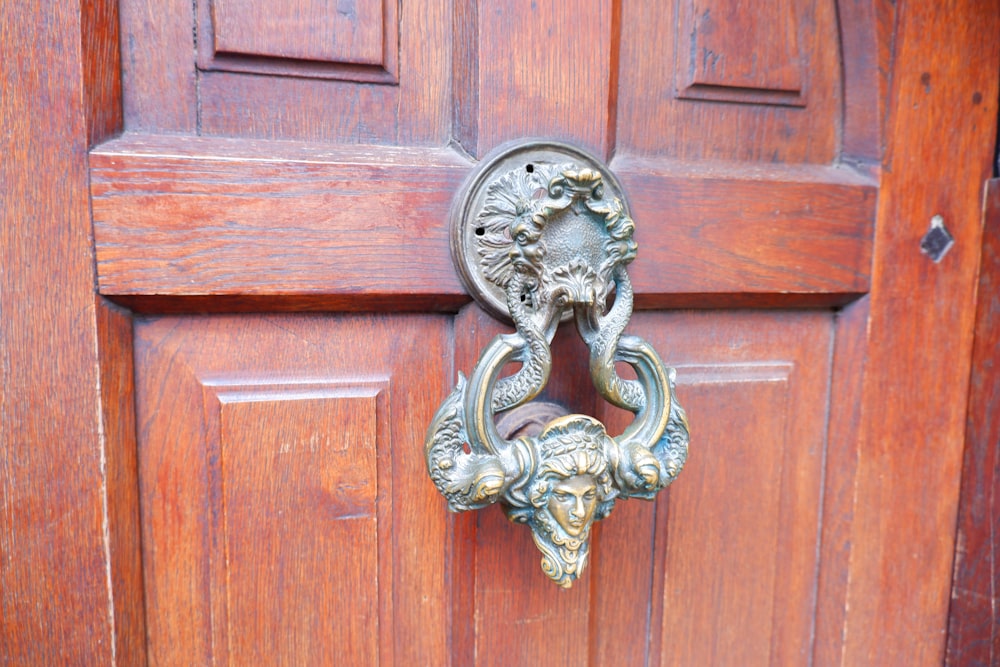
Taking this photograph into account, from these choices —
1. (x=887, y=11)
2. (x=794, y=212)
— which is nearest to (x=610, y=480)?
(x=794, y=212)

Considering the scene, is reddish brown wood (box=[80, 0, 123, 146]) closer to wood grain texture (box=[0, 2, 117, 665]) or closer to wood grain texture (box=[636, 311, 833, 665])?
wood grain texture (box=[0, 2, 117, 665])

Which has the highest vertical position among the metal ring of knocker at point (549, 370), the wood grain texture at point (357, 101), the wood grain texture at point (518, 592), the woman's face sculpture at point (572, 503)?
the wood grain texture at point (357, 101)

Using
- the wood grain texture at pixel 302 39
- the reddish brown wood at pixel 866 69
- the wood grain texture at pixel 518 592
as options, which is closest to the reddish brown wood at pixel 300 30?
the wood grain texture at pixel 302 39

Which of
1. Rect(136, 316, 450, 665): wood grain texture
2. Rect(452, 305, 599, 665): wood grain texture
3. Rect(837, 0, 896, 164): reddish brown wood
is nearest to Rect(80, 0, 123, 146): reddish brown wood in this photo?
Rect(136, 316, 450, 665): wood grain texture

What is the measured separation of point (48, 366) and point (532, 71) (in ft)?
1.00

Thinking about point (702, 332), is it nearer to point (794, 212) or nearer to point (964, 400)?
point (794, 212)

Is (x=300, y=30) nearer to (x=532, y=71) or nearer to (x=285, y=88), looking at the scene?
(x=285, y=88)

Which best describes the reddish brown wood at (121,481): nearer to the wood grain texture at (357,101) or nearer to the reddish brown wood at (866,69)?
the wood grain texture at (357,101)

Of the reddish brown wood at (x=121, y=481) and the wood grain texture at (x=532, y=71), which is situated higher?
the wood grain texture at (x=532, y=71)

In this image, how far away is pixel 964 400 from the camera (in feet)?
1.52

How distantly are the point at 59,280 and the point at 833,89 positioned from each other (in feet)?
1.63

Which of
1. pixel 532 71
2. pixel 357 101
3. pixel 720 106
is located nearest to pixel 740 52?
pixel 720 106

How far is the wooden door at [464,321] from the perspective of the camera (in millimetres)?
331

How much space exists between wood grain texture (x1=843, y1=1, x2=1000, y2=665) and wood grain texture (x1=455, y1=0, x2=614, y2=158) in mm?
220
